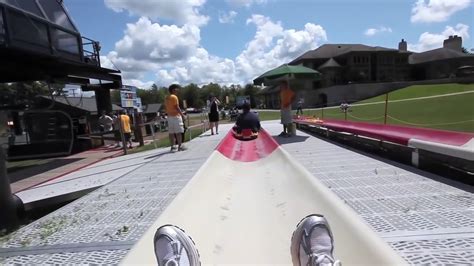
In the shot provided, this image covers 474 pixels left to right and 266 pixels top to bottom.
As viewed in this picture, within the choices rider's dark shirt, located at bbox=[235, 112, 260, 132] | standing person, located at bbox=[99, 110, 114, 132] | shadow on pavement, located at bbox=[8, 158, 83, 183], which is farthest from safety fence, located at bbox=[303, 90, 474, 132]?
standing person, located at bbox=[99, 110, 114, 132]

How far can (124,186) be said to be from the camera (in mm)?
6125

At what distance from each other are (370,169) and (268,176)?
1.66 meters

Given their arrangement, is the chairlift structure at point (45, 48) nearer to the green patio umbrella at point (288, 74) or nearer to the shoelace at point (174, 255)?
the green patio umbrella at point (288, 74)

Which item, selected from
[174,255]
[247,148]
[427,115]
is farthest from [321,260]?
[427,115]

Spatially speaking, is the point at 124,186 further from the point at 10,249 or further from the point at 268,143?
the point at 268,143

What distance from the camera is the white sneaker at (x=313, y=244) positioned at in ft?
6.92

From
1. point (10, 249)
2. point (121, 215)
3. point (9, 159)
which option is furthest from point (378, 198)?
point (9, 159)

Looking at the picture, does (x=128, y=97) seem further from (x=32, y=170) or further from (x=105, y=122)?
(x=105, y=122)

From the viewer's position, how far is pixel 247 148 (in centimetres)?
902

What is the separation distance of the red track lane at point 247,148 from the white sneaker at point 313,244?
4.81m

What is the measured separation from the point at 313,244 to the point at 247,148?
681 centimetres

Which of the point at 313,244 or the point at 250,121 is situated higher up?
the point at 250,121

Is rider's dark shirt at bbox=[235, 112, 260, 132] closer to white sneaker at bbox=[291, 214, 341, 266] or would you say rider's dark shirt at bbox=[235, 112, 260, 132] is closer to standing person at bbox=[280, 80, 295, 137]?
standing person at bbox=[280, 80, 295, 137]

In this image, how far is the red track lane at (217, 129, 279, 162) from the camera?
24.5 ft
